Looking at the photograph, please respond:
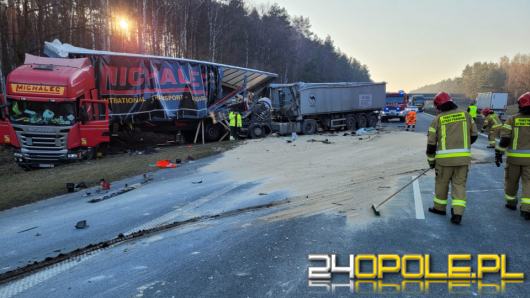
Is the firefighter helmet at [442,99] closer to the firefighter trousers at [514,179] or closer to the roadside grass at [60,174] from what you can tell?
the firefighter trousers at [514,179]

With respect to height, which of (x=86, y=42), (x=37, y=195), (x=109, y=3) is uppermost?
(x=109, y=3)

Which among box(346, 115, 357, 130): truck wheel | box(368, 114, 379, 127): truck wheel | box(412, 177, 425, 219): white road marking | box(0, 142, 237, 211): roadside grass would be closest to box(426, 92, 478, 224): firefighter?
box(412, 177, 425, 219): white road marking

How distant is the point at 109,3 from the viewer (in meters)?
27.1

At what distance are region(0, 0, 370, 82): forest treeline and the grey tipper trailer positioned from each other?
458 inches

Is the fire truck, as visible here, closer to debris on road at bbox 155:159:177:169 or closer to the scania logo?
the scania logo

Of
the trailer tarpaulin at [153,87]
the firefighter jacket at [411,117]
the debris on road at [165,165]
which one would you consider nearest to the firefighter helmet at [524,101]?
the debris on road at [165,165]

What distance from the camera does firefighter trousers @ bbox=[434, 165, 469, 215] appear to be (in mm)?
4633

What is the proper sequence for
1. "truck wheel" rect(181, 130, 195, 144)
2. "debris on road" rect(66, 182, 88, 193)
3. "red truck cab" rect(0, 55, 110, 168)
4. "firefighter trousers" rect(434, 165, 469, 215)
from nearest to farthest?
"firefighter trousers" rect(434, 165, 469, 215) → "debris on road" rect(66, 182, 88, 193) → "red truck cab" rect(0, 55, 110, 168) → "truck wheel" rect(181, 130, 195, 144)

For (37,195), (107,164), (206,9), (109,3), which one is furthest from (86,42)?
(37,195)

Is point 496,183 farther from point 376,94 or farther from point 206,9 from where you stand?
point 206,9

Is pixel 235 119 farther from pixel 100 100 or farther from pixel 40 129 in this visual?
pixel 40 129

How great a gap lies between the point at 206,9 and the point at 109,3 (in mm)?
10345

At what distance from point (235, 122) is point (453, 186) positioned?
1337 centimetres

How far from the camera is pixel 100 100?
41.5 ft
